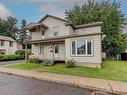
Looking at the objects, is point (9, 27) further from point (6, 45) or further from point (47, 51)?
point (47, 51)

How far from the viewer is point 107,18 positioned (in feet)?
96.9

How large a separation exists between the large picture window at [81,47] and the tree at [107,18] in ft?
45.5

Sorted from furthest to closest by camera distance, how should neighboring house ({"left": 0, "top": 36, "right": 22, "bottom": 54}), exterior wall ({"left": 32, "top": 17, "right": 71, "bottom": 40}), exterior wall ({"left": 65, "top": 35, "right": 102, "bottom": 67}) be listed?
neighboring house ({"left": 0, "top": 36, "right": 22, "bottom": 54}) → exterior wall ({"left": 32, "top": 17, "right": 71, "bottom": 40}) → exterior wall ({"left": 65, "top": 35, "right": 102, "bottom": 67})

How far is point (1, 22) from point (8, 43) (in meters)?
25.7

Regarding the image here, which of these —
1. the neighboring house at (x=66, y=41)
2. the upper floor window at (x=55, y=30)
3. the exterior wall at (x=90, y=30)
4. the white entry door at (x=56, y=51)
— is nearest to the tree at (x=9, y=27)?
the neighboring house at (x=66, y=41)

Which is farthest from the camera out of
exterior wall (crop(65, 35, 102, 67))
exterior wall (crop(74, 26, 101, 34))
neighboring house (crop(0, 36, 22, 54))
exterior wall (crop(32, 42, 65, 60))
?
neighboring house (crop(0, 36, 22, 54))

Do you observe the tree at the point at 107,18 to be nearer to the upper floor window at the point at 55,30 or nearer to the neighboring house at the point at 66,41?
the neighboring house at the point at 66,41

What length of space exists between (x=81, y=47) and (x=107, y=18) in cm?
1574

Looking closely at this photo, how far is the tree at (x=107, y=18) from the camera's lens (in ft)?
96.5

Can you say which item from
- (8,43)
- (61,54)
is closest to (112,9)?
(61,54)

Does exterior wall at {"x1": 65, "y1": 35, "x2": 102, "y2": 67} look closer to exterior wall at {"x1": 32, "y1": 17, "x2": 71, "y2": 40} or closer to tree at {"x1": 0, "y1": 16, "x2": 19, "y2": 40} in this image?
exterior wall at {"x1": 32, "y1": 17, "x2": 71, "y2": 40}

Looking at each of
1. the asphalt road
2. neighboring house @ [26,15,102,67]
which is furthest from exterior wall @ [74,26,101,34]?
the asphalt road

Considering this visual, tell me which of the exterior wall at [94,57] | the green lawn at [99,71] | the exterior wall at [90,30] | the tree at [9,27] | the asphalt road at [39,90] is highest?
the tree at [9,27]

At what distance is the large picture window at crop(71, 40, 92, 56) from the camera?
16112mm
